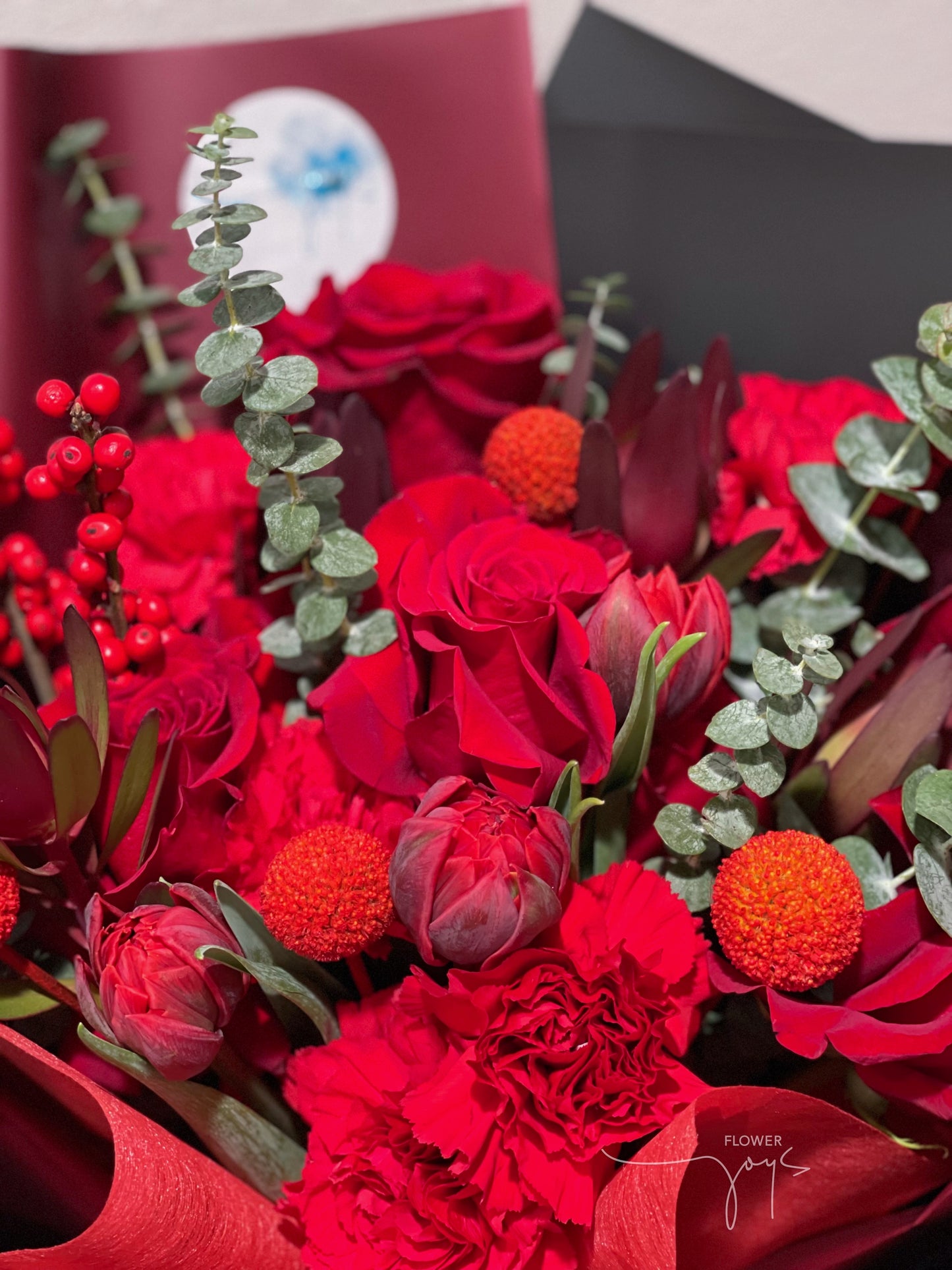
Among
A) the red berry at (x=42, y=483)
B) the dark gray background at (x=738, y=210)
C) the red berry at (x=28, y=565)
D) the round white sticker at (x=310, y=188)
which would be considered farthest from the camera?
the round white sticker at (x=310, y=188)

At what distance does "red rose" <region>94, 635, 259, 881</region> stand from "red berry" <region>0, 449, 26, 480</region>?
16 centimetres

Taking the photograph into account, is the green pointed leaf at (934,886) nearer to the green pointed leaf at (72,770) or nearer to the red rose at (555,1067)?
the red rose at (555,1067)

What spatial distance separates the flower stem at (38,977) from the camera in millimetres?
488

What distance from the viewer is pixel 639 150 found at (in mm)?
863

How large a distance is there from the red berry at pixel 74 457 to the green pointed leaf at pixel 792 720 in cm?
33

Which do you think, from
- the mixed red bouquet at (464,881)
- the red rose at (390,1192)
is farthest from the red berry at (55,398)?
the red rose at (390,1192)

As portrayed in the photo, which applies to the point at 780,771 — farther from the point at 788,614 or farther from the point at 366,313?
the point at 366,313

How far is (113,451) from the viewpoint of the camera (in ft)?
1.60

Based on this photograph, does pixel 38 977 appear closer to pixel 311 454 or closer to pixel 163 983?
pixel 163 983

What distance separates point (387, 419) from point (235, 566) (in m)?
0.15

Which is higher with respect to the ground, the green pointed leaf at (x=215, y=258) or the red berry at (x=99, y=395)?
the green pointed leaf at (x=215, y=258)

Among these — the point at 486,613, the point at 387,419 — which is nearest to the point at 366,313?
the point at 387,419

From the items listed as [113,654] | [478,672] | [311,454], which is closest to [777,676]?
[478,672]

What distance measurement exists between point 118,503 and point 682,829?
0.31 metres
